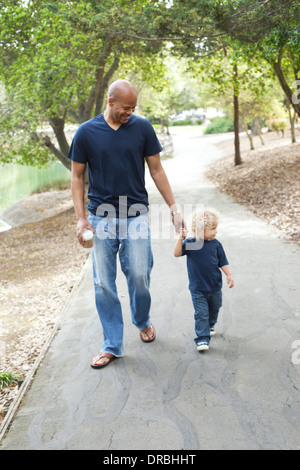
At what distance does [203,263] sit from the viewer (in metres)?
3.88

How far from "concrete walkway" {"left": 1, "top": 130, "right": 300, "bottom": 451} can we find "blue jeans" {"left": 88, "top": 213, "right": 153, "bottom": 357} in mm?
325

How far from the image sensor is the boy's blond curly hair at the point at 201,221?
12.5 ft

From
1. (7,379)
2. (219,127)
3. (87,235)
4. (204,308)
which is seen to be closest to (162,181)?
(87,235)

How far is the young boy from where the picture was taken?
12.5 ft

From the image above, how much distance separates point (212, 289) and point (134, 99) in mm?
1660

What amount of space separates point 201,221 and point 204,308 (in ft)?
2.46

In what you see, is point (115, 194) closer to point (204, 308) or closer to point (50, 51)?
point (204, 308)

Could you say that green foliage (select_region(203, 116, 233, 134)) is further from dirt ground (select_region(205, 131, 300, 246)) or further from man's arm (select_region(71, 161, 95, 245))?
man's arm (select_region(71, 161, 95, 245))

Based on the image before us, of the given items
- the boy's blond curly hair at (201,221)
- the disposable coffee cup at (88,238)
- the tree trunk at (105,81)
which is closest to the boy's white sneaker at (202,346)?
the boy's blond curly hair at (201,221)

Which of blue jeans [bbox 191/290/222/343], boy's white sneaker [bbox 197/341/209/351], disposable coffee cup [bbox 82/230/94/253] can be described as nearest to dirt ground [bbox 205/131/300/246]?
blue jeans [bbox 191/290/222/343]

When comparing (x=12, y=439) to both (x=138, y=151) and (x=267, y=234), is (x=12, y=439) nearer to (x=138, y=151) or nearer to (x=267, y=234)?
(x=138, y=151)

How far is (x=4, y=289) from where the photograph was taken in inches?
282

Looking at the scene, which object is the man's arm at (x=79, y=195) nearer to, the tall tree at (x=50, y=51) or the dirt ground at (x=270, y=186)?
the dirt ground at (x=270, y=186)

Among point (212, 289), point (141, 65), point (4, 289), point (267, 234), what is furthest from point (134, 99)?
point (141, 65)
